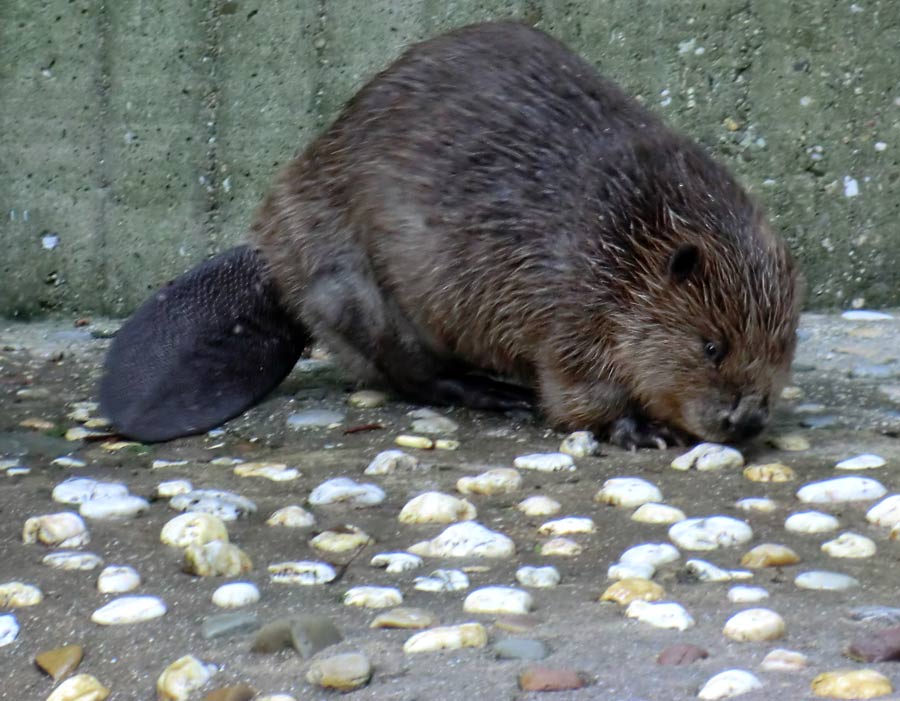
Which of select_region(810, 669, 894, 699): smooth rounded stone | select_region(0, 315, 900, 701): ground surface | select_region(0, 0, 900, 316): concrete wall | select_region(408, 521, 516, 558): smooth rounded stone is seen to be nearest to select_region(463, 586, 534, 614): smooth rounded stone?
select_region(0, 315, 900, 701): ground surface

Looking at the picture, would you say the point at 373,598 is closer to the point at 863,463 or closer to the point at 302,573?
the point at 302,573

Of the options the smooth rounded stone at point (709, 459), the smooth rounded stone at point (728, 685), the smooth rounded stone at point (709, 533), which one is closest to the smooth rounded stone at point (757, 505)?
the smooth rounded stone at point (709, 533)

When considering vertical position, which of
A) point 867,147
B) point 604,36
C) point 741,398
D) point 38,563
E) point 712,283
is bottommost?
point 38,563

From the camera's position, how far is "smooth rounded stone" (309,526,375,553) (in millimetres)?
2533

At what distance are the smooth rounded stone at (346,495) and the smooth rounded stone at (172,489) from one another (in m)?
0.26

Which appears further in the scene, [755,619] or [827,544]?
[827,544]

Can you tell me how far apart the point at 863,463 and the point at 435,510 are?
94 cm

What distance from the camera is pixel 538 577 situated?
232 centimetres

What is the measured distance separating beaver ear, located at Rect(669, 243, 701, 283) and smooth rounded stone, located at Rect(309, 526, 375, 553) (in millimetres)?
1010

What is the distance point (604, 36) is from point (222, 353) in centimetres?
159

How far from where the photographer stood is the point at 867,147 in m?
4.44

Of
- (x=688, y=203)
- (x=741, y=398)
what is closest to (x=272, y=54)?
(x=688, y=203)

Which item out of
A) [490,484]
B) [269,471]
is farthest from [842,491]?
[269,471]

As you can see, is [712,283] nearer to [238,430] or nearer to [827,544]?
[827,544]
